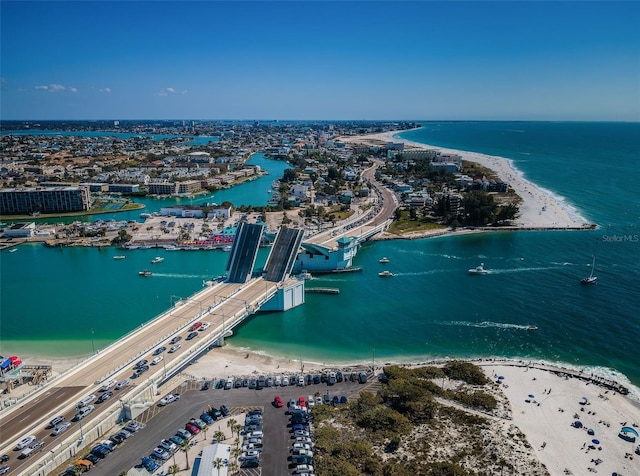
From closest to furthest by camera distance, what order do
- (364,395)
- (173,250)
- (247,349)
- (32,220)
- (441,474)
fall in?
(441,474) → (364,395) → (247,349) → (173,250) → (32,220)

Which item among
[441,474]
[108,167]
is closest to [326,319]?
[441,474]

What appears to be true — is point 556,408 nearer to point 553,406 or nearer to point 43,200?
point 553,406

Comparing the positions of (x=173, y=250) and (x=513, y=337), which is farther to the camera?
(x=173, y=250)

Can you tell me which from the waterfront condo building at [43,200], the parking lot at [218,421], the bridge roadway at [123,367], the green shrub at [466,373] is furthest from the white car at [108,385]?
the waterfront condo building at [43,200]

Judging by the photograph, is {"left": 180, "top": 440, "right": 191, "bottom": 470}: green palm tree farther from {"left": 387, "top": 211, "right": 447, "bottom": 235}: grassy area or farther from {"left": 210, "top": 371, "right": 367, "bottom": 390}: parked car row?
{"left": 387, "top": 211, "right": 447, "bottom": 235}: grassy area

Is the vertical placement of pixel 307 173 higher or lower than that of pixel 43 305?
higher

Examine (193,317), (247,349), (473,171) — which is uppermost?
(473,171)

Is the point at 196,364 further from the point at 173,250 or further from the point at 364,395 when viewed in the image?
the point at 173,250

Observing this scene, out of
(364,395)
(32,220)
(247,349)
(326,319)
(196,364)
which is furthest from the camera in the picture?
(32,220)

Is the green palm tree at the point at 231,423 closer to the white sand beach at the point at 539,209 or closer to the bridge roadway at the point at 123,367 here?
the bridge roadway at the point at 123,367
